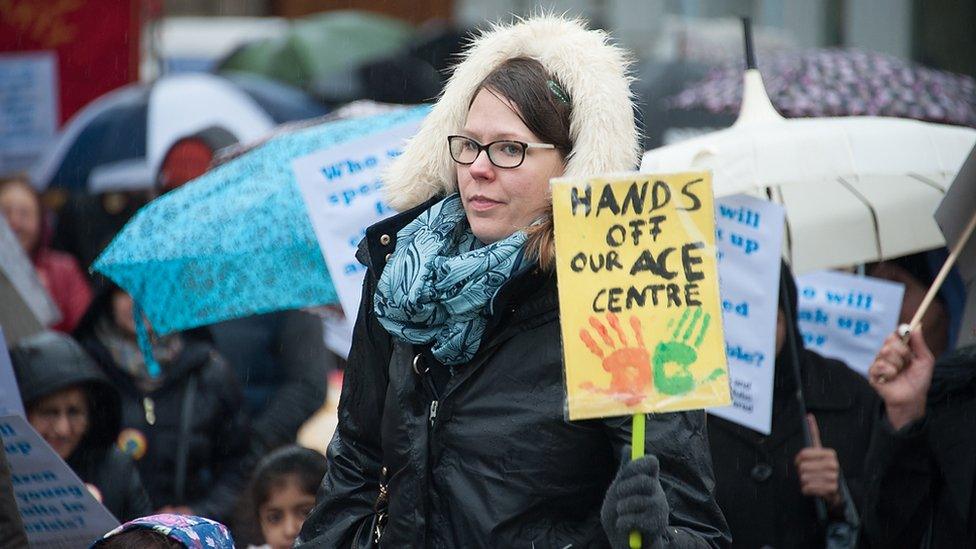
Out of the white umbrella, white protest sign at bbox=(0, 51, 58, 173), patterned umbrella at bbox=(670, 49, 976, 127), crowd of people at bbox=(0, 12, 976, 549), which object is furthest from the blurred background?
crowd of people at bbox=(0, 12, 976, 549)

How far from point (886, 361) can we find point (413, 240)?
1.75 meters

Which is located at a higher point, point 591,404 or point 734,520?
point 591,404

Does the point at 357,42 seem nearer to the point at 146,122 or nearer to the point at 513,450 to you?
the point at 146,122

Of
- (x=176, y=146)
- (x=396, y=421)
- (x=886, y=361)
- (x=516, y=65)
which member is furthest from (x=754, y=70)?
(x=176, y=146)

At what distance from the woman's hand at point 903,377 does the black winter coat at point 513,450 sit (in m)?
1.44

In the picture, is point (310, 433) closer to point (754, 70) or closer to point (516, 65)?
point (754, 70)

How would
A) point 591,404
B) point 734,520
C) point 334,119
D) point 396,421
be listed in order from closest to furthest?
point 591,404 < point 396,421 < point 734,520 < point 334,119

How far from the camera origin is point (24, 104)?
10125 millimetres

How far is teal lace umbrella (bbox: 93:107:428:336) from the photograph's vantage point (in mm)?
5098

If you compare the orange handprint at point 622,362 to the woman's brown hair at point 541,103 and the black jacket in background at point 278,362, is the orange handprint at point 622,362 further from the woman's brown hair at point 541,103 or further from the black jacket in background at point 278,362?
the black jacket in background at point 278,362

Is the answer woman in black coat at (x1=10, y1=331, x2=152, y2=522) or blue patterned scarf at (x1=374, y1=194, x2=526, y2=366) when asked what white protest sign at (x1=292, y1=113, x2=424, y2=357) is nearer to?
woman in black coat at (x1=10, y1=331, x2=152, y2=522)

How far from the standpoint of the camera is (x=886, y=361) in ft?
14.1

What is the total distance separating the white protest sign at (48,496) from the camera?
4039 millimetres

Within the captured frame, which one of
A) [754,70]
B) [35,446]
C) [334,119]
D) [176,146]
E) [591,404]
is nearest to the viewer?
[591,404]
